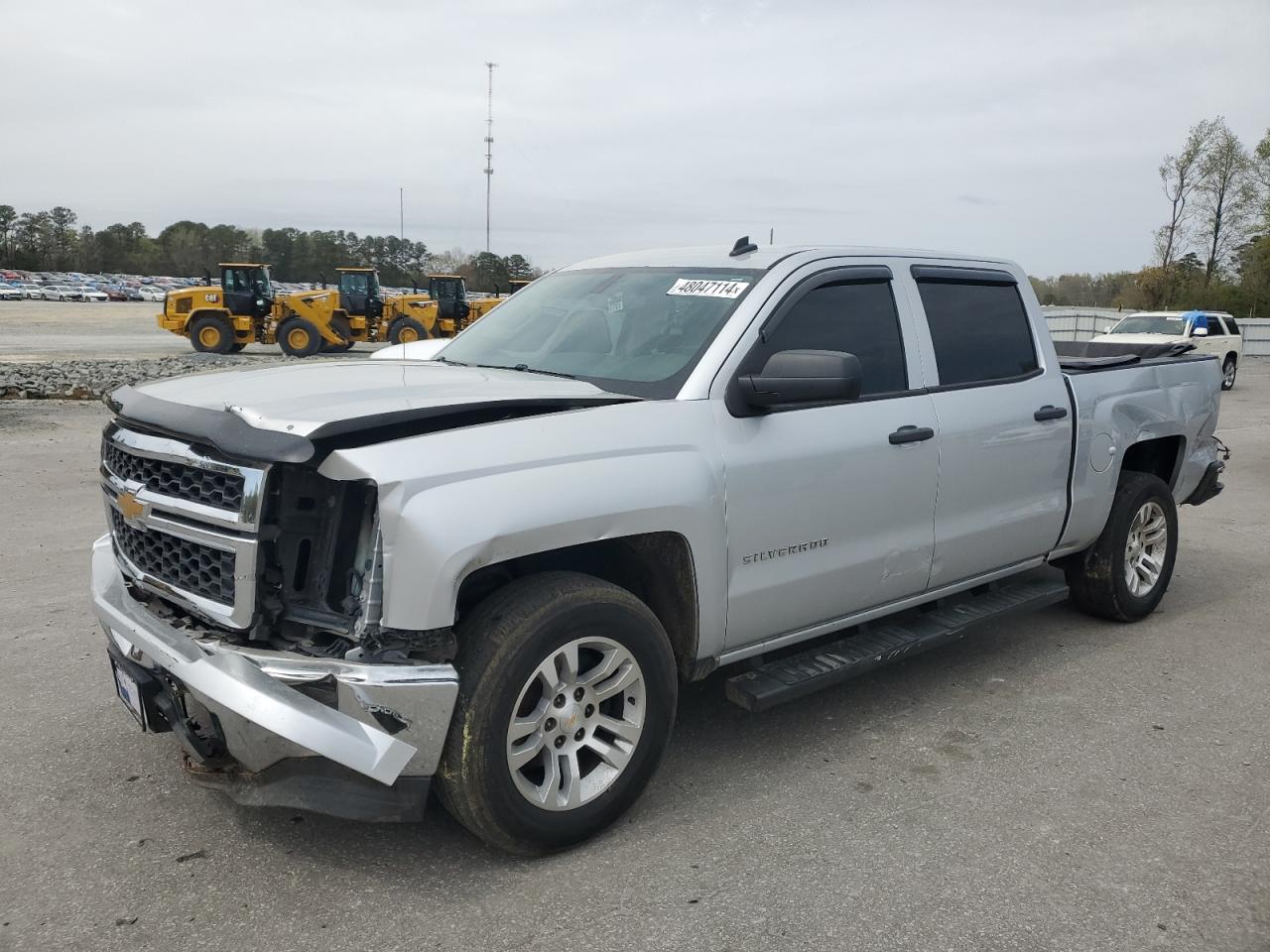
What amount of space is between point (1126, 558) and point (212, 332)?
27.4 metres

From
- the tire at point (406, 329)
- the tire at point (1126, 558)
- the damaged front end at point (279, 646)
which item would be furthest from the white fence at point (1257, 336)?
the damaged front end at point (279, 646)

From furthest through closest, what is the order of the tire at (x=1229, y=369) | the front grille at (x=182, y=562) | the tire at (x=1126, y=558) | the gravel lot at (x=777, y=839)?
the tire at (x=1229, y=369), the tire at (x=1126, y=558), the front grille at (x=182, y=562), the gravel lot at (x=777, y=839)

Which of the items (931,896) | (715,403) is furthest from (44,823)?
(931,896)

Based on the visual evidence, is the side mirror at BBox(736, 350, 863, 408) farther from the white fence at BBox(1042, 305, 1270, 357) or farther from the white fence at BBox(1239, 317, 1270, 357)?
the white fence at BBox(1239, 317, 1270, 357)

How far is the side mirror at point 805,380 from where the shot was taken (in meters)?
3.45

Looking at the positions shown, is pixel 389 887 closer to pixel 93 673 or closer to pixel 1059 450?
pixel 93 673

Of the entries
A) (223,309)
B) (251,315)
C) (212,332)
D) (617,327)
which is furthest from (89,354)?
(617,327)

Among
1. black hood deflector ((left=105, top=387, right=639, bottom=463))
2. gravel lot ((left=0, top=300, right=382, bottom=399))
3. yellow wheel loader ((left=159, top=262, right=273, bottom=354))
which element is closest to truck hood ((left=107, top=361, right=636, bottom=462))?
black hood deflector ((left=105, top=387, right=639, bottom=463))

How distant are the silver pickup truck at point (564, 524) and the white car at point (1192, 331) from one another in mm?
19353

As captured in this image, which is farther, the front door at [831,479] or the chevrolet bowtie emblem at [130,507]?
the front door at [831,479]

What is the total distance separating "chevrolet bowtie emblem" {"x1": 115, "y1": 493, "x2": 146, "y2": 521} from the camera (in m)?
3.21

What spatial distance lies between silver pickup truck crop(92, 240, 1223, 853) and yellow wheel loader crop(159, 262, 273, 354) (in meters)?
25.9

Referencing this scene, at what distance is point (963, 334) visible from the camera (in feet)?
15.3

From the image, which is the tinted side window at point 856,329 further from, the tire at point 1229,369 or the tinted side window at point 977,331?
the tire at point 1229,369
